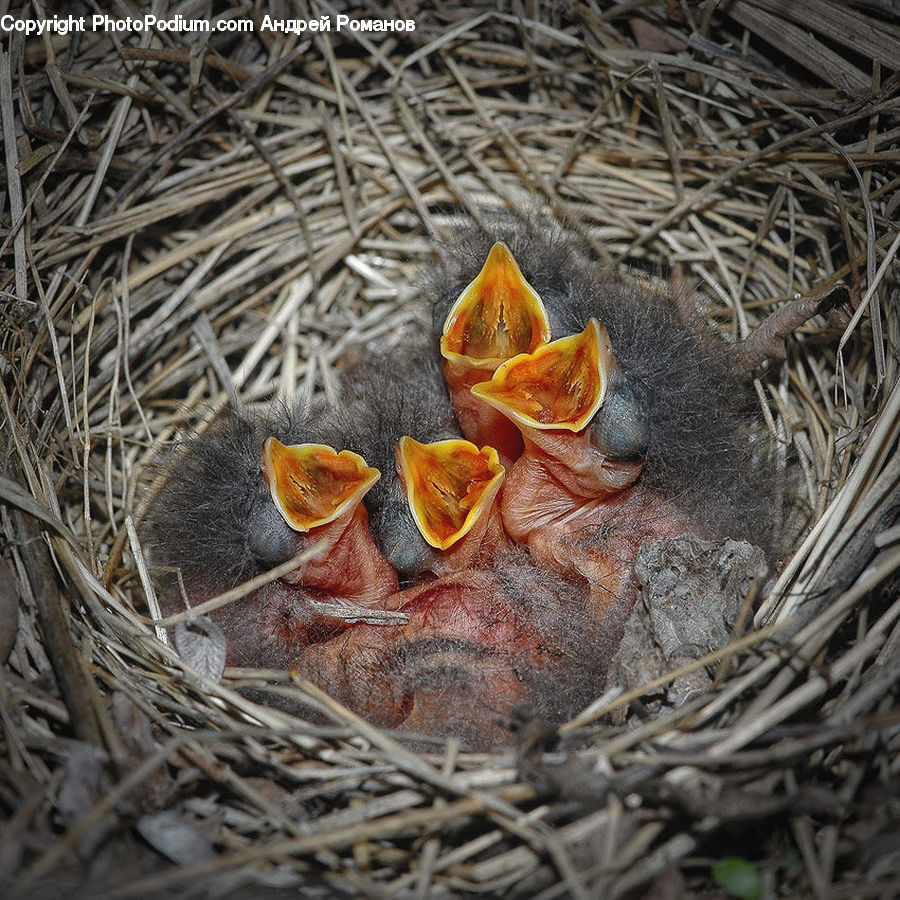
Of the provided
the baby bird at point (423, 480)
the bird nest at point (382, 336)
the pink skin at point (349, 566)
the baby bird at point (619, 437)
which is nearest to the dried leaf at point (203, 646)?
the bird nest at point (382, 336)

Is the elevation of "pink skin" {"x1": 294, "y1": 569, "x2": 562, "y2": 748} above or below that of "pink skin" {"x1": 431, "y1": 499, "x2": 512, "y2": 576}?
below

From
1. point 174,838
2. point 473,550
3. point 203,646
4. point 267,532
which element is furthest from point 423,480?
point 174,838

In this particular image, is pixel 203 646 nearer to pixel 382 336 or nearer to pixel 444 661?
pixel 444 661

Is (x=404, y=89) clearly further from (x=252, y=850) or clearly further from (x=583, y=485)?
(x=252, y=850)

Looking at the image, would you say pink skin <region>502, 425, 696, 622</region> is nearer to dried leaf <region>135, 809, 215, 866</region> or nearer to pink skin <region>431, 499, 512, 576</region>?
pink skin <region>431, 499, 512, 576</region>

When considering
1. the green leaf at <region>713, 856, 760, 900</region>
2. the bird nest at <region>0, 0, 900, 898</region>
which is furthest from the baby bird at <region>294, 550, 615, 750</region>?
the green leaf at <region>713, 856, 760, 900</region>

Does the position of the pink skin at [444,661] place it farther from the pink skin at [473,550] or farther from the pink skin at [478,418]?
the pink skin at [478,418]

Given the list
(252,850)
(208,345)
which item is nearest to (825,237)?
(208,345)
